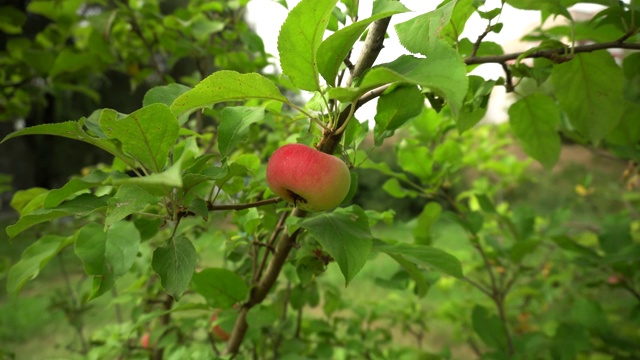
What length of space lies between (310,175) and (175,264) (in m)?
0.13

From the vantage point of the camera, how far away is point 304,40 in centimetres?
33

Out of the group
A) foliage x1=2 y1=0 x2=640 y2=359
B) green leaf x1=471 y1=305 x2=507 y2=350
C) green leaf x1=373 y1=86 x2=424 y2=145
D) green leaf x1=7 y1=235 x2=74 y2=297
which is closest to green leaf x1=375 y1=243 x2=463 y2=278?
foliage x1=2 y1=0 x2=640 y2=359

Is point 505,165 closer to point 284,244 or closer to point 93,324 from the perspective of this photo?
point 284,244

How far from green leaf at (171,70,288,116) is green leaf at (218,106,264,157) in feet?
0.18

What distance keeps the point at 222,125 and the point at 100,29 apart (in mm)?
700

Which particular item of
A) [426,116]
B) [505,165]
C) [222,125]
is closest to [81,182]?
[222,125]

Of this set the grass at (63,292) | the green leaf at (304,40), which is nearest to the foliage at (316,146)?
the green leaf at (304,40)

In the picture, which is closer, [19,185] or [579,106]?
[579,106]

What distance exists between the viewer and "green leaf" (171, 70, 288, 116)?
314 millimetres

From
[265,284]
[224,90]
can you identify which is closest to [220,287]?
[265,284]

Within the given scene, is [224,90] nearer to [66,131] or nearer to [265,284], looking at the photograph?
[66,131]

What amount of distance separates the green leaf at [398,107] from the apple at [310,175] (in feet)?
0.23

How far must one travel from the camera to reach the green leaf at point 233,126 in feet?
1.29

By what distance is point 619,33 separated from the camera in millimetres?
550
